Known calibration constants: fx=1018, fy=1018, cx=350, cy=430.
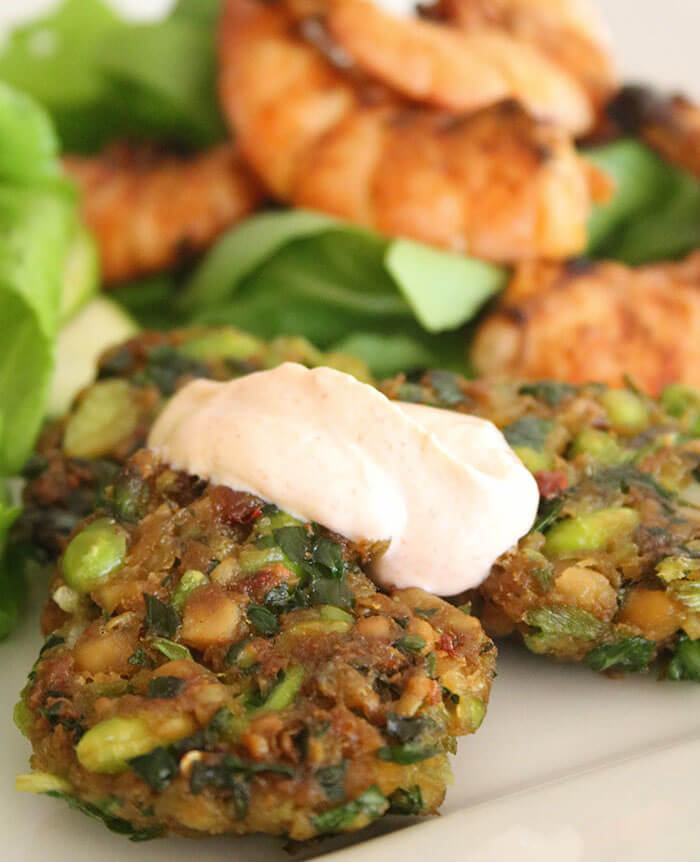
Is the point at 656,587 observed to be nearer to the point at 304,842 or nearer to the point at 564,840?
the point at 564,840

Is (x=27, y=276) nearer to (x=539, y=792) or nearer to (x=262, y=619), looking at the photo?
(x=262, y=619)

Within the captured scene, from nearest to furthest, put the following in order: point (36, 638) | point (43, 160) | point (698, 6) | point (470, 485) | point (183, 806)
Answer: point (183, 806)
point (470, 485)
point (36, 638)
point (43, 160)
point (698, 6)

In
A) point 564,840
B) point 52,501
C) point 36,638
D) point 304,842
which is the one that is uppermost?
point 564,840

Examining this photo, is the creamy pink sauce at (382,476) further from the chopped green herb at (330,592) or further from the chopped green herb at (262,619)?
the chopped green herb at (262,619)

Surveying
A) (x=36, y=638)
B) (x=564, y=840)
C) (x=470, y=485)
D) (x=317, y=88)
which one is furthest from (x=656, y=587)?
(x=317, y=88)

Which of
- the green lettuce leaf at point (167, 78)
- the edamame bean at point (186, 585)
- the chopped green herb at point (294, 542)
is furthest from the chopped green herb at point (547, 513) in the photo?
the green lettuce leaf at point (167, 78)

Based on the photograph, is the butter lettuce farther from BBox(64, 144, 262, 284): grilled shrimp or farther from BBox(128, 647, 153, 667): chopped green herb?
BBox(128, 647, 153, 667): chopped green herb
